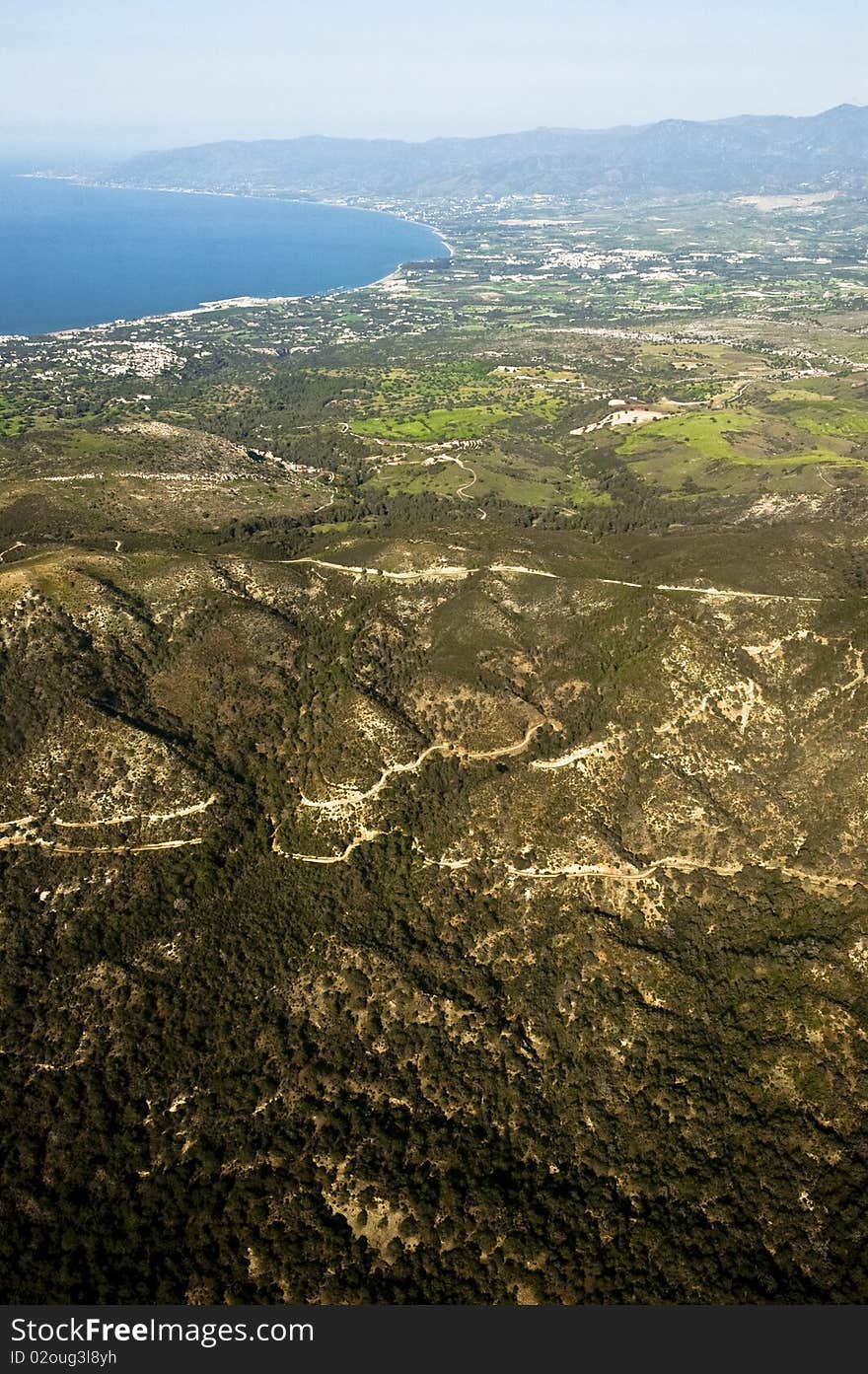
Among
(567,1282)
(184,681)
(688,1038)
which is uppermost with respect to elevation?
(184,681)

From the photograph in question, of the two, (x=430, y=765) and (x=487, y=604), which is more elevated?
(x=487, y=604)

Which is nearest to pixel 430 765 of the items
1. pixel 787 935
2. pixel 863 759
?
pixel 787 935

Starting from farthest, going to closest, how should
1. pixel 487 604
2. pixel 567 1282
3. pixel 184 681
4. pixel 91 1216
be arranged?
pixel 487 604, pixel 184 681, pixel 91 1216, pixel 567 1282

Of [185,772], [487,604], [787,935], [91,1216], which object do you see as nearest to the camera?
[91,1216]

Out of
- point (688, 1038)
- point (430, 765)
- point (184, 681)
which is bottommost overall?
point (688, 1038)

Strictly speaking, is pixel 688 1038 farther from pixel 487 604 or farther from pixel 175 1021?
pixel 487 604

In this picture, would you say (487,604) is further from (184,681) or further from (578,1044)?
(578,1044)

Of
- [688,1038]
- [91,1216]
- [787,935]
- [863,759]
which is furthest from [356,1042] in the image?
[863,759]

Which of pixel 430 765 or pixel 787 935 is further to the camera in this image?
pixel 430 765

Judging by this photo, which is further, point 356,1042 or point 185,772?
point 185,772
